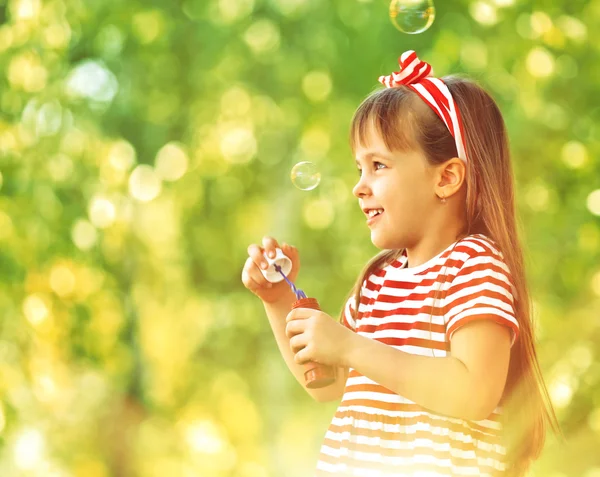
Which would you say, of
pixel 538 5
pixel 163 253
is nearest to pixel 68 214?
pixel 163 253

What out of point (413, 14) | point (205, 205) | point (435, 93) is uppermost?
point (205, 205)

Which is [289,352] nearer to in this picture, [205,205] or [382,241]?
[382,241]

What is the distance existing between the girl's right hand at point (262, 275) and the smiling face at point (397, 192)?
246 millimetres

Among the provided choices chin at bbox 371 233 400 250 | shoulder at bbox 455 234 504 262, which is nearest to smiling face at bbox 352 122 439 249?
chin at bbox 371 233 400 250

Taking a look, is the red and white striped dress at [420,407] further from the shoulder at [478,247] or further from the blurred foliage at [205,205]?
the blurred foliage at [205,205]

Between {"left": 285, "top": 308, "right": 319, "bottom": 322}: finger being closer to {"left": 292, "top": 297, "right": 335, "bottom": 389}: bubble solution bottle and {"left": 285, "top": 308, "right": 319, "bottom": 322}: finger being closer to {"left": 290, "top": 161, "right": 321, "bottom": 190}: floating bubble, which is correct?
{"left": 292, "top": 297, "right": 335, "bottom": 389}: bubble solution bottle

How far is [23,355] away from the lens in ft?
20.2

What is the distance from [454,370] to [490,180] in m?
0.40

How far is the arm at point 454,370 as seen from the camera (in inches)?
60.1

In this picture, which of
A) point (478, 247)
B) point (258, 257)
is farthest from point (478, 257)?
point (258, 257)

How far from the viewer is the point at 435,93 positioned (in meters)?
1.78

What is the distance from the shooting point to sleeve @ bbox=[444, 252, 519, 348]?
1.55m

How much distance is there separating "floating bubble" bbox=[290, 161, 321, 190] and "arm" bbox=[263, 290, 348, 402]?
298 mm

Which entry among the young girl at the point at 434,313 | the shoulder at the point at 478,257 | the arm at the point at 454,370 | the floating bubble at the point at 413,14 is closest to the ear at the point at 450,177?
the young girl at the point at 434,313
